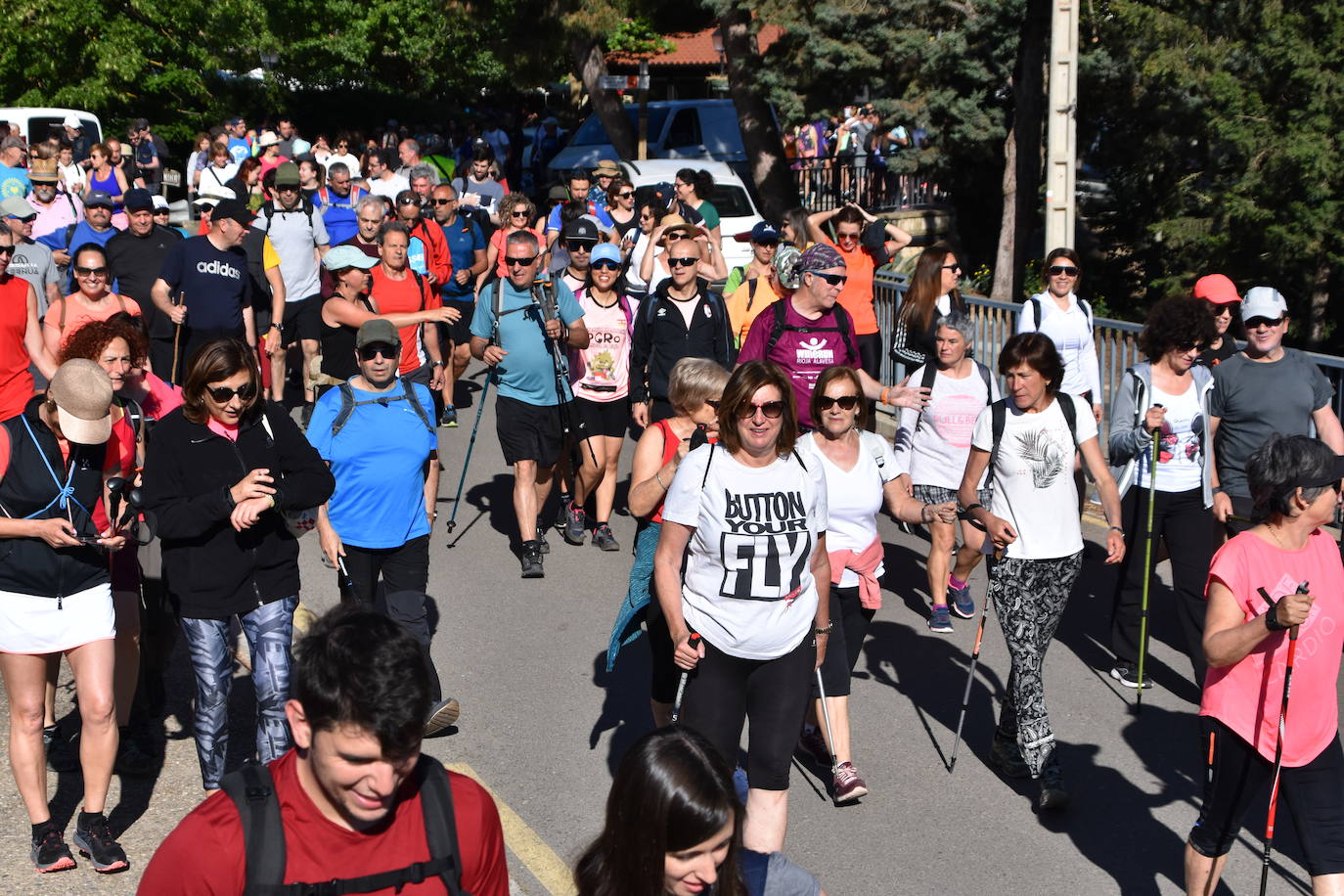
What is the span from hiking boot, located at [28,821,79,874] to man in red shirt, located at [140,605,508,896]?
9.26 ft

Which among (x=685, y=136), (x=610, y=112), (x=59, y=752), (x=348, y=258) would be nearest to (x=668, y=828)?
(x=59, y=752)

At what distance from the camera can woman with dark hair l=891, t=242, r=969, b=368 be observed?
903 cm

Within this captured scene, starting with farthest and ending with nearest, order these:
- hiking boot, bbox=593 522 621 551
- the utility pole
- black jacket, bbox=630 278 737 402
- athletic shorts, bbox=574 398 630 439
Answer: the utility pole, hiking boot, bbox=593 522 621 551, athletic shorts, bbox=574 398 630 439, black jacket, bbox=630 278 737 402

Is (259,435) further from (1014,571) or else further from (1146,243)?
(1146,243)

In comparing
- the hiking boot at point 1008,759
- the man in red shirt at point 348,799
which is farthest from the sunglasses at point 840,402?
the man in red shirt at point 348,799

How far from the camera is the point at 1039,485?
623 cm

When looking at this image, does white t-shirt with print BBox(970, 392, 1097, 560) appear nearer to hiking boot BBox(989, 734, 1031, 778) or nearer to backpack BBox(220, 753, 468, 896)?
hiking boot BBox(989, 734, 1031, 778)

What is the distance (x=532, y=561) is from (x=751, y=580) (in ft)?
14.8

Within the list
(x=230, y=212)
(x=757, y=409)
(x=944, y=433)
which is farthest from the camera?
(x=230, y=212)

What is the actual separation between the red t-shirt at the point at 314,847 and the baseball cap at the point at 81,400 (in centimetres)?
268

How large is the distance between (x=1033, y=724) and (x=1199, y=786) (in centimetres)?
84

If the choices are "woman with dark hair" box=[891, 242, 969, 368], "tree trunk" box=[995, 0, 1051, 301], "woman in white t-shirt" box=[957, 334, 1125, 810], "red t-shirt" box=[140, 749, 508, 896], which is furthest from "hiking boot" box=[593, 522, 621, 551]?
"tree trunk" box=[995, 0, 1051, 301]


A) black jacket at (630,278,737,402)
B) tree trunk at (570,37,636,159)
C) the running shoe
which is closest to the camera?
the running shoe

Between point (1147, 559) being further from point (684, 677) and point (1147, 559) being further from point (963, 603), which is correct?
point (684, 677)
